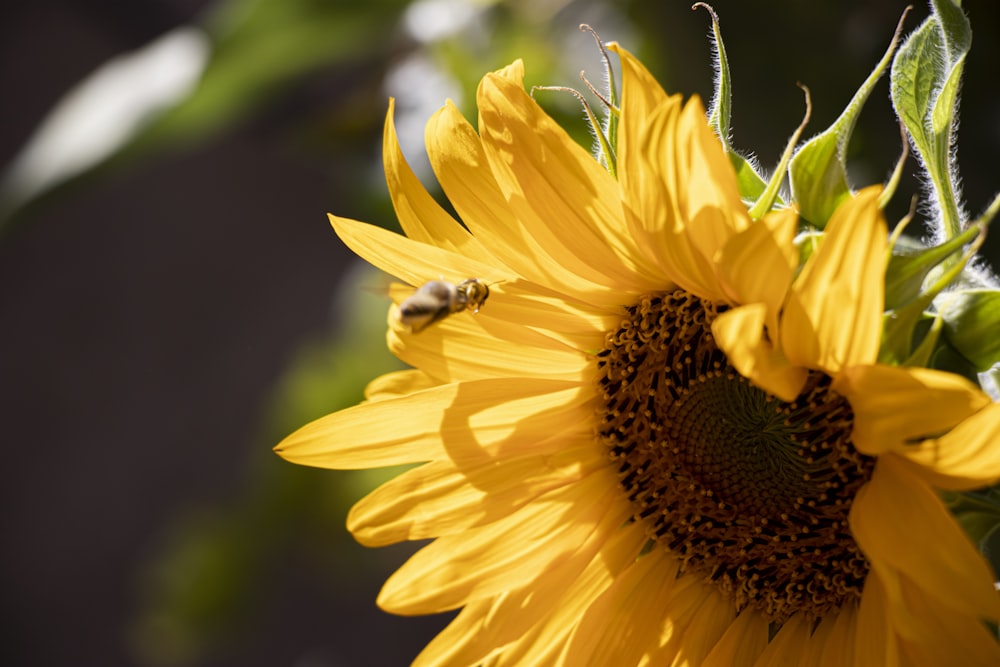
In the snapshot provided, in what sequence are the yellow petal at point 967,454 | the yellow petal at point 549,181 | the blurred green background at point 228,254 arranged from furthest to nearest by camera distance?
the blurred green background at point 228,254 < the yellow petal at point 549,181 < the yellow petal at point 967,454

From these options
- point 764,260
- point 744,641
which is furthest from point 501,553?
point 764,260

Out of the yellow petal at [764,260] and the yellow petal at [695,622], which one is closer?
the yellow petal at [764,260]

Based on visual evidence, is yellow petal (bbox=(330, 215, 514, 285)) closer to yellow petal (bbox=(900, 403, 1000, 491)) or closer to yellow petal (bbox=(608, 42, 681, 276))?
yellow petal (bbox=(608, 42, 681, 276))

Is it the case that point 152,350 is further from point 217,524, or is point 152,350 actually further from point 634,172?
point 634,172

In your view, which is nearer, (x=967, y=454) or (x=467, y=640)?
(x=967, y=454)

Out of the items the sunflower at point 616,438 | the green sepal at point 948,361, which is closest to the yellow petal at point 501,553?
the sunflower at point 616,438

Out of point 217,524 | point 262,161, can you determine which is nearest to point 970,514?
point 217,524

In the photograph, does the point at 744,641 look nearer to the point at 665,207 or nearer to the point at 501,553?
the point at 501,553

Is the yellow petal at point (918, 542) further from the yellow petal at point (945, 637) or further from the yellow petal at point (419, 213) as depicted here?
the yellow petal at point (419, 213)
